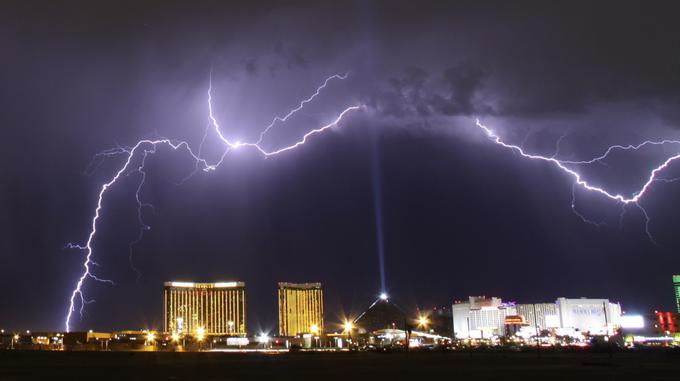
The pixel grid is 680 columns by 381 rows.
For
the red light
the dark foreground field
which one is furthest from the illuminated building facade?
the dark foreground field

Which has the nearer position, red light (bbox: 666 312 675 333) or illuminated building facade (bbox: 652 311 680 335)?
illuminated building facade (bbox: 652 311 680 335)

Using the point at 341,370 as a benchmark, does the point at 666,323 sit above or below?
below

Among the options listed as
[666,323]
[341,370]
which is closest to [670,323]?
[666,323]

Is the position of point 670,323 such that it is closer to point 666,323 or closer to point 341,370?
point 666,323

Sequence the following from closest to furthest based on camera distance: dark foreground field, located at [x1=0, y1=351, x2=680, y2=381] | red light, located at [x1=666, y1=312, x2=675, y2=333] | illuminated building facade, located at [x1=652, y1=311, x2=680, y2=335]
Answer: dark foreground field, located at [x1=0, y1=351, x2=680, y2=381]
illuminated building facade, located at [x1=652, y1=311, x2=680, y2=335]
red light, located at [x1=666, y1=312, x2=675, y2=333]

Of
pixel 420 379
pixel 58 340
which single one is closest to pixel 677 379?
pixel 420 379

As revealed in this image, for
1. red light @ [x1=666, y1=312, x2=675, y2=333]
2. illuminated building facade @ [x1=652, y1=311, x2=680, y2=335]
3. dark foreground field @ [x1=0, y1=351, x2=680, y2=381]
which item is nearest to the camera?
dark foreground field @ [x1=0, y1=351, x2=680, y2=381]

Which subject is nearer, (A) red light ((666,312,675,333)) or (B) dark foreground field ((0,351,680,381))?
(B) dark foreground field ((0,351,680,381))

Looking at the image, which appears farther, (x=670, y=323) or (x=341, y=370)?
(x=670, y=323)

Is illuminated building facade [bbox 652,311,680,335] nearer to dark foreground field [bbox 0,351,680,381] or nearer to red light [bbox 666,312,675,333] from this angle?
red light [bbox 666,312,675,333]

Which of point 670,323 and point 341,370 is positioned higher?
point 341,370

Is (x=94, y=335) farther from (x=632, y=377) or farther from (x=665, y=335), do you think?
(x=632, y=377)
